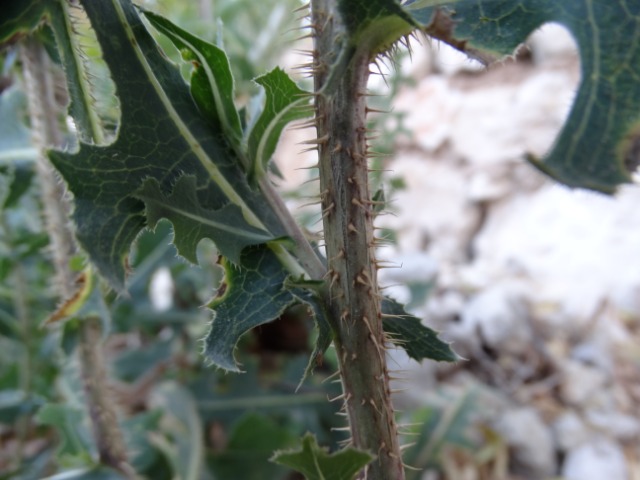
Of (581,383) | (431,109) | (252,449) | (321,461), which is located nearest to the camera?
(321,461)

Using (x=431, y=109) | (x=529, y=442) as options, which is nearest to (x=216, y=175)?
(x=529, y=442)

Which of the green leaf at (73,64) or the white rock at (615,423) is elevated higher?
the green leaf at (73,64)

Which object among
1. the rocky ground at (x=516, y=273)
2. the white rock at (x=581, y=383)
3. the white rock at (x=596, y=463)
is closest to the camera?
the white rock at (x=596, y=463)

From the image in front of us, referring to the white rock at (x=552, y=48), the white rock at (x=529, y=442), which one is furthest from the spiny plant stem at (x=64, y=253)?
the white rock at (x=552, y=48)

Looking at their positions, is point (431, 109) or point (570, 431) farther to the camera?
point (431, 109)

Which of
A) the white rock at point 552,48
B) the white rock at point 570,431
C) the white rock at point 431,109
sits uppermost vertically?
the white rock at point 552,48

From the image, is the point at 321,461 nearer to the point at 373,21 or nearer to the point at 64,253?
the point at 373,21

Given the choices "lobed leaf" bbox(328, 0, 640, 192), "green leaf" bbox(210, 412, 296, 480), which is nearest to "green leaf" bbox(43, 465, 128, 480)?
"green leaf" bbox(210, 412, 296, 480)

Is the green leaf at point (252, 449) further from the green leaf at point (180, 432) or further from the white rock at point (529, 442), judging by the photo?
the white rock at point (529, 442)
